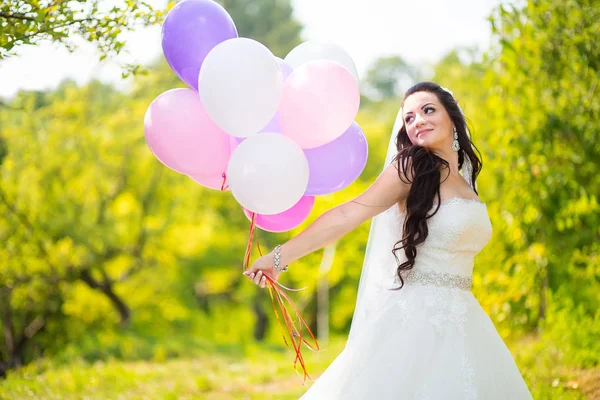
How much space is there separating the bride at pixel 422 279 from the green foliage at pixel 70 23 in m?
1.53

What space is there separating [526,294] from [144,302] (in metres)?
9.77

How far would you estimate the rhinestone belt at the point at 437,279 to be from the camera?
265 centimetres

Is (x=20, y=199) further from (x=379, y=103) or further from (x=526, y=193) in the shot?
(x=379, y=103)

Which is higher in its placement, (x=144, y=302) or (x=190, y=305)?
(x=144, y=302)

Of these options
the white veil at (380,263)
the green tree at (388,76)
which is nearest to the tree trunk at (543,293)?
the white veil at (380,263)

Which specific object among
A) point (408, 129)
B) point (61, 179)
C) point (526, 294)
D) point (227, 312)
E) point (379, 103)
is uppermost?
point (408, 129)

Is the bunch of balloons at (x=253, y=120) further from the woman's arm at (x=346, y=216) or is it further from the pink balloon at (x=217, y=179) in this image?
the woman's arm at (x=346, y=216)

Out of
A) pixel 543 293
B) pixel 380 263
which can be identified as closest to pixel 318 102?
pixel 380 263

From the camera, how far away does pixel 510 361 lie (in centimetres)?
263

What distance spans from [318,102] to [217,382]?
13.8 ft

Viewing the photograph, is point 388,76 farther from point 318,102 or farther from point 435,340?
point 435,340

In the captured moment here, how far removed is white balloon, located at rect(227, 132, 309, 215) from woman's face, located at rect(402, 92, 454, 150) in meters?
0.60

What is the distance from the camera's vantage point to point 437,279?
2.65m

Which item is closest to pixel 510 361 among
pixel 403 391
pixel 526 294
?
pixel 403 391
